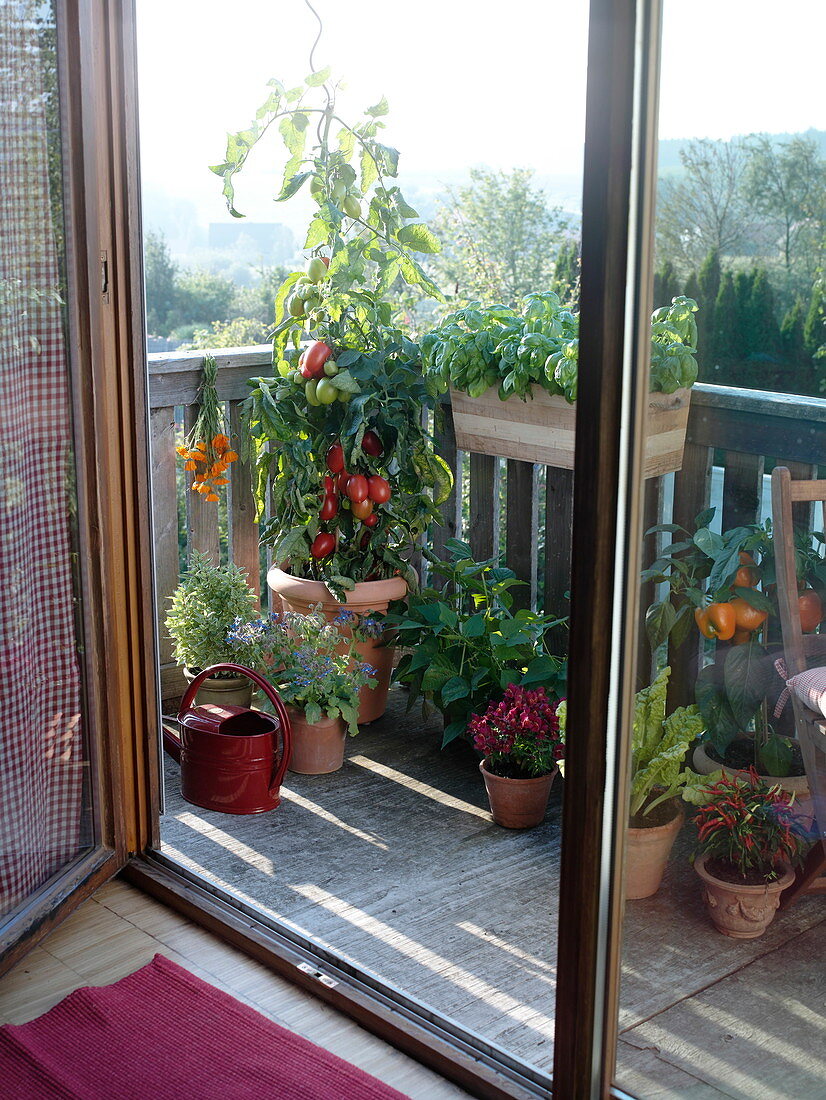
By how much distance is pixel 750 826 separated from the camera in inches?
57.9

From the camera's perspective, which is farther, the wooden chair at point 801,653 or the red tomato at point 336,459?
the red tomato at point 336,459

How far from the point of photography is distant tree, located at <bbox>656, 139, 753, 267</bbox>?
4.25 ft

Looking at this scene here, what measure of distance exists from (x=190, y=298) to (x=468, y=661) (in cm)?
709

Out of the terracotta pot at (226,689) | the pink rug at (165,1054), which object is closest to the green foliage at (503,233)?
the terracotta pot at (226,689)

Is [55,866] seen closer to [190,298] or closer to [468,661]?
[468,661]

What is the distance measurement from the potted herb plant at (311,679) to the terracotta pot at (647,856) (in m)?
1.45

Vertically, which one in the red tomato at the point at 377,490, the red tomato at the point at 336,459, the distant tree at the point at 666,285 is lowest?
the red tomato at the point at 377,490

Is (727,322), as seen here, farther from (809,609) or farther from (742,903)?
(742,903)

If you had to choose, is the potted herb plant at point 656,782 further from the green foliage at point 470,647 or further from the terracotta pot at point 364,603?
the terracotta pot at point 364,603

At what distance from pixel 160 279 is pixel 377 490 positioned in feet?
21.7

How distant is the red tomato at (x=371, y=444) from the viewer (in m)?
3.17

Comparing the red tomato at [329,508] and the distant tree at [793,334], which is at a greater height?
the distant tree at [793,334]

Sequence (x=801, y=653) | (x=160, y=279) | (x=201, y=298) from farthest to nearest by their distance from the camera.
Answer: (x=201, y=298) → (x=160, y=279) → (x=801, y=653)

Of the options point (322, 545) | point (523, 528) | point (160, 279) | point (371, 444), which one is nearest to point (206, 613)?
point (322, 545)
